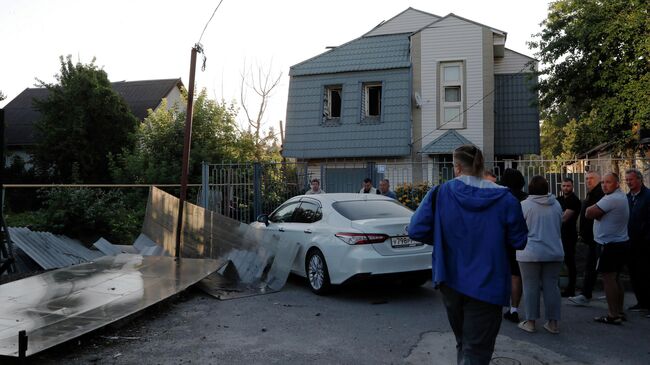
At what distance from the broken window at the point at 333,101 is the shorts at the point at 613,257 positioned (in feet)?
44.0

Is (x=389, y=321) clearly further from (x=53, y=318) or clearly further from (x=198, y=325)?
(x=53, y=318)

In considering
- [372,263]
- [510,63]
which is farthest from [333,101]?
[372,263]

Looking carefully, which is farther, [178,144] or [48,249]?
[178,144]

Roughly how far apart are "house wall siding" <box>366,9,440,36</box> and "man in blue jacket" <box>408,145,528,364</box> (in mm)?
18056

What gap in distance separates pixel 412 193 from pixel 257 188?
12.2 feet

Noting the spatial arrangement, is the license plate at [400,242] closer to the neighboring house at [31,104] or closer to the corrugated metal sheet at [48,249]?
the corrugated metal sheet at [48,249]

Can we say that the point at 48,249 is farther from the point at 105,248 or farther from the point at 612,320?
the point at 612,320

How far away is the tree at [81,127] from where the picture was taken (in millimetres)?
25906

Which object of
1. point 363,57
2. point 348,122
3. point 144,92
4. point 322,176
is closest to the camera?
point 322,176

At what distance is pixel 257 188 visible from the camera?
1280 centimetres

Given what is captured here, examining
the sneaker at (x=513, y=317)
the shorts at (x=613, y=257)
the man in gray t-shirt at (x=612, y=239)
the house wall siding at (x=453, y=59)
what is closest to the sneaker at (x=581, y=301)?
the man in gray t-shirt at (x=612, y=239)

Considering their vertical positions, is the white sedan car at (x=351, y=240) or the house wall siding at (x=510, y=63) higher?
the house wall siding at (x=510, y=63)

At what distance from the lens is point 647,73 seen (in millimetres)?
13992

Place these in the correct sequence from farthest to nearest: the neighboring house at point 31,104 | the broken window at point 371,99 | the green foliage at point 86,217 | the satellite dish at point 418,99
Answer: the neighboring house at point 31,104, the broken window at point 371,99, the satellite dish at point 418,99, the green foliage at point 86,217
